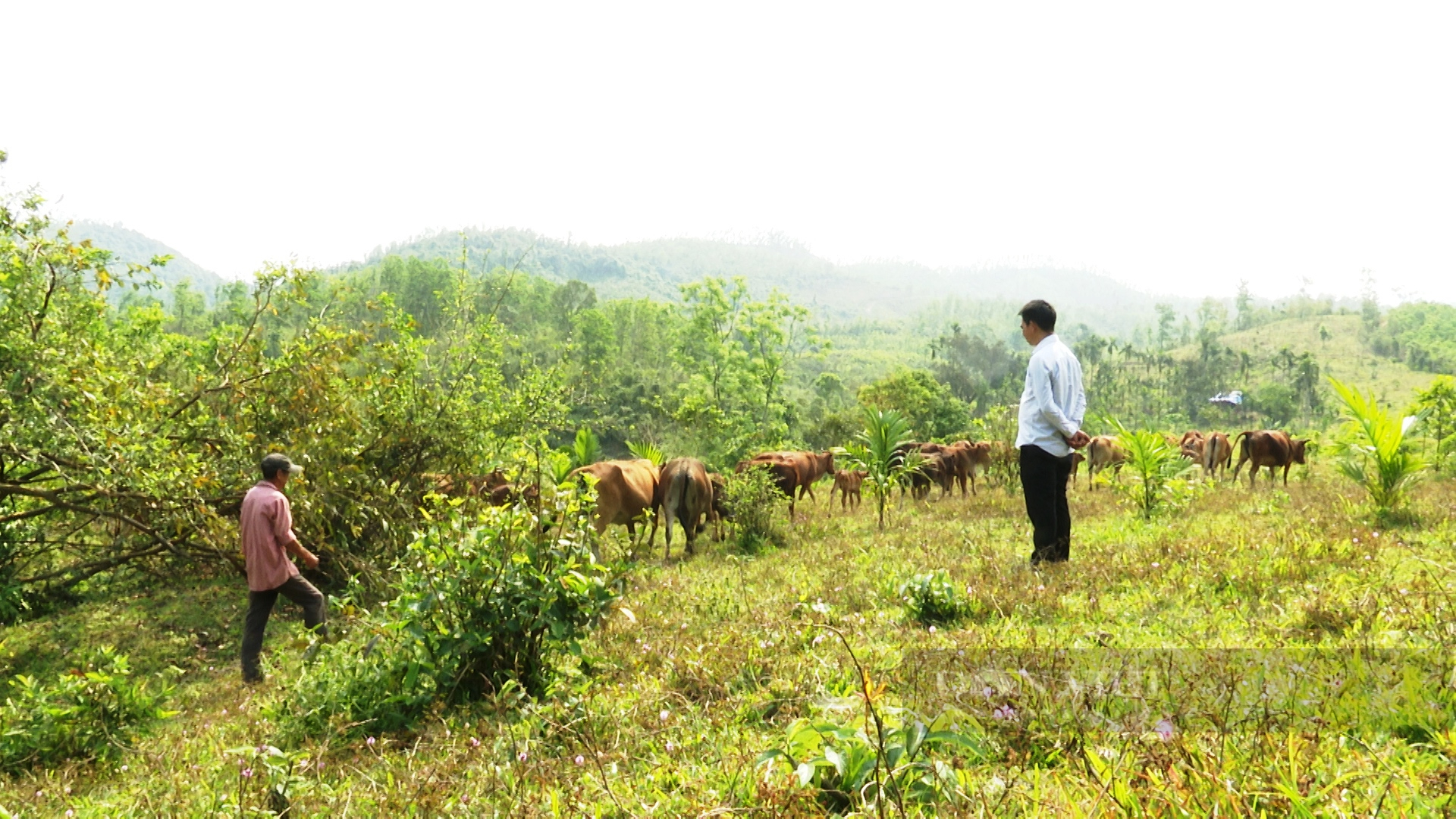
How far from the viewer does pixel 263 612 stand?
20.1 ft

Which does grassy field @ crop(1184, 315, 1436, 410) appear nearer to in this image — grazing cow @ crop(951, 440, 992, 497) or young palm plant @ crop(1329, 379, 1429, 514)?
grazing cow @ crop(951, 440, 992, 497)

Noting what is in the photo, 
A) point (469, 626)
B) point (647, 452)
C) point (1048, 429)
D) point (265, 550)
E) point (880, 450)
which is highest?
point (1048, 429)

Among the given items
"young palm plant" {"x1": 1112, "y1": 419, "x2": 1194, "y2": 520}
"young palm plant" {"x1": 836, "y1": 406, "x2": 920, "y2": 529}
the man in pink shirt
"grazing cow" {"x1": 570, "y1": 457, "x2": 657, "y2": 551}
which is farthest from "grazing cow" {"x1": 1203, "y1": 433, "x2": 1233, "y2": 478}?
the man in pink shirt

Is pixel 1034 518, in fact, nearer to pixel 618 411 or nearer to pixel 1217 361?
pixel 618 411

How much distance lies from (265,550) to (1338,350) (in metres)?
120

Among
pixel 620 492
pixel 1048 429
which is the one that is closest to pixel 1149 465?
pixel 1048 429

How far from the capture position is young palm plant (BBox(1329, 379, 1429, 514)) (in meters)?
7.19

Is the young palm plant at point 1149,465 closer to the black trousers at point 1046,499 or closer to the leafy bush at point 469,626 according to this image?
the black trousers at point 1046,499

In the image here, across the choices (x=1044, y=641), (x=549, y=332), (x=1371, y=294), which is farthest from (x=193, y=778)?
(x=1371, y=294)

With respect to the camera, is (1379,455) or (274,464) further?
(1379,455)

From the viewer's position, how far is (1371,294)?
143250 millimetres

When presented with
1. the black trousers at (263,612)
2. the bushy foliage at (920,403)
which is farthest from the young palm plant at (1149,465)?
the bushy foliage at (920,403)

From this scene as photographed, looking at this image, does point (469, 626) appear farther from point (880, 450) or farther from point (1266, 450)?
point (1266, 450)

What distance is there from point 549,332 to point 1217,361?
229 ft
